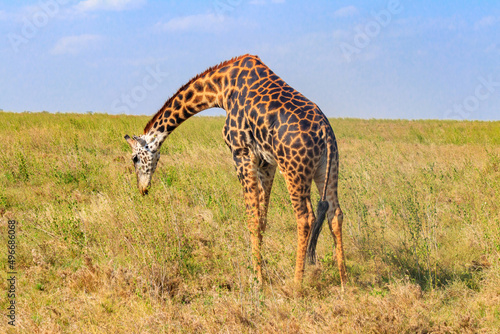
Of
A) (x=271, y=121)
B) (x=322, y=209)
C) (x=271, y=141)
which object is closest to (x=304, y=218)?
(x=322, y=209)

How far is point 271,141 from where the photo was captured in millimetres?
4566

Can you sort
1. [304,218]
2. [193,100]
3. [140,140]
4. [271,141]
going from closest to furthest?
[304,218] → [271,141] → [193,100] → [140,140]

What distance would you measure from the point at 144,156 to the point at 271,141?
2594mm

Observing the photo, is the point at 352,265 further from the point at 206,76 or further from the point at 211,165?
the point at 211,165

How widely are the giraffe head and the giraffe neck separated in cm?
13

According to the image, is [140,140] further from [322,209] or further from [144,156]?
[322,209]

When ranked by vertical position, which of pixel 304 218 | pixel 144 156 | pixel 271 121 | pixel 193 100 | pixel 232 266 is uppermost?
pixel 193 100

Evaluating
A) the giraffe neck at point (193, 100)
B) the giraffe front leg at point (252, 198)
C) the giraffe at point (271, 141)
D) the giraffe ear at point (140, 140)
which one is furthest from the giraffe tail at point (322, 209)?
the giraffe ear at point (140, 140)

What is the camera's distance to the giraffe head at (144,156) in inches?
247

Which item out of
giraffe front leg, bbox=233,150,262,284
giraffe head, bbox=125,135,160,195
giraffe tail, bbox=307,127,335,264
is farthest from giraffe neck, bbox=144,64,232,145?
giraffe tail, bbox=307,127,335,264

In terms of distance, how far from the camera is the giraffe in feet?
14.4

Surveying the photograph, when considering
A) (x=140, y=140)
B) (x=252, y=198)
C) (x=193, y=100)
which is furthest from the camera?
(x=140, y=140)

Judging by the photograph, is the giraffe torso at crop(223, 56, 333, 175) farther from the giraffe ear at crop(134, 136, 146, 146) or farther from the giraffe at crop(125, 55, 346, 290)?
the giraffe ear at crop(134, 136, 146, 146)

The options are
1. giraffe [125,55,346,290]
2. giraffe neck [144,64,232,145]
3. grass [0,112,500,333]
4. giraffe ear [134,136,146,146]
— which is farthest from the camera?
giraffe ear [134,136,146,146]
